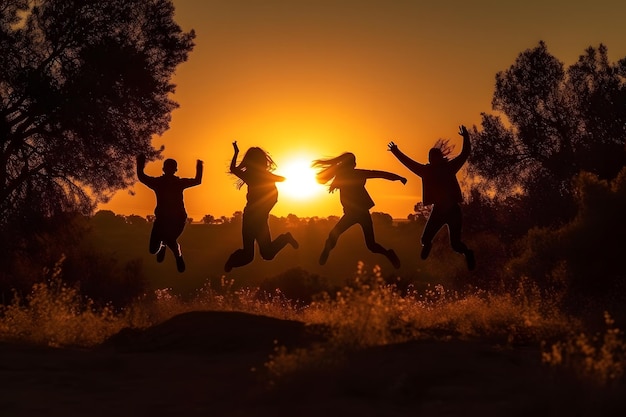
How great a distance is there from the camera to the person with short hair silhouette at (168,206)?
653 inches

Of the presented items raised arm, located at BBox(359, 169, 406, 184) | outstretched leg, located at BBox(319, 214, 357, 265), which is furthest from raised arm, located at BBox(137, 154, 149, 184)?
raised arm, located at BBox(359, 169, 406, 184)

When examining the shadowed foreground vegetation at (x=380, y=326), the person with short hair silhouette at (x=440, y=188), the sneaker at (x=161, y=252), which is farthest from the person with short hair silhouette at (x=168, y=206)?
the person with short hair silhouette at (x=440, y=188)

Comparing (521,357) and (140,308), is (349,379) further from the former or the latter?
(140,308)

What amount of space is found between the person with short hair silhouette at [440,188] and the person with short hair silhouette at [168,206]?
4400 millimetres

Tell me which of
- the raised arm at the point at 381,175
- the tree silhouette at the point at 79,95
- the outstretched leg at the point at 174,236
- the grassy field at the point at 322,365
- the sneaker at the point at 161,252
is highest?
the tree silhouette at the point at 79,95

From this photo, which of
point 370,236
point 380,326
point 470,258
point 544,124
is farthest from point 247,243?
point 544,124

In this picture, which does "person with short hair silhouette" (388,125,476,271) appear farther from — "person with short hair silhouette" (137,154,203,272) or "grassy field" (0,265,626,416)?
"person with short hair silhouette" (137,154,203,272)

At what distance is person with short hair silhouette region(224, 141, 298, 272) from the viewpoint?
16.2 metres

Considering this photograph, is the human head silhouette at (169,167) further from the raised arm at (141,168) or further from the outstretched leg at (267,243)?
the outstretched leg at (267,243)

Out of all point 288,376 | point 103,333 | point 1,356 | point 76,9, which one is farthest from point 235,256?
point 76,9

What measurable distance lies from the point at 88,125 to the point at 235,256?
10326 millimetres

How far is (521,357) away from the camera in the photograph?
38.8 feet

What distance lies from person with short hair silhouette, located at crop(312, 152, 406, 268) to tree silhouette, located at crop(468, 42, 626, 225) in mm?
16674

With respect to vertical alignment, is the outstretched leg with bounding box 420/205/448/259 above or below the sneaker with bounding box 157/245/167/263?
above
